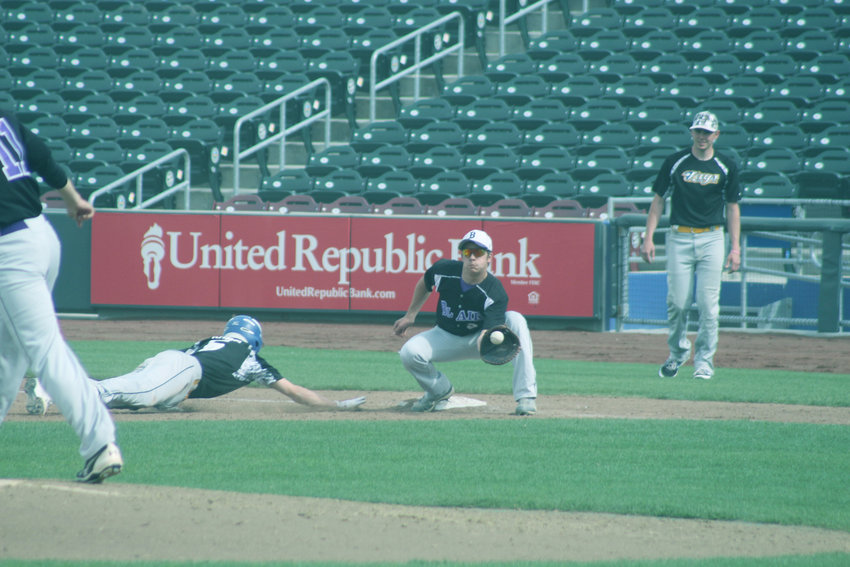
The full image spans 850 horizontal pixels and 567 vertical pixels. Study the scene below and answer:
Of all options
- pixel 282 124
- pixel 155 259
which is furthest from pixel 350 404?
pixel 282 124

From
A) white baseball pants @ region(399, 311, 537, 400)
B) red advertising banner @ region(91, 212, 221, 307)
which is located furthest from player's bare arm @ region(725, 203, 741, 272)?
red advertising banner @ region(91, 212, 221, 307)

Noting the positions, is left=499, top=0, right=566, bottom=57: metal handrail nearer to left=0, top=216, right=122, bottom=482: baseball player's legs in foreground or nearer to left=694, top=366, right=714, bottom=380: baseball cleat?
left=694, top=366, right=714, bottom=380: baseball cleat

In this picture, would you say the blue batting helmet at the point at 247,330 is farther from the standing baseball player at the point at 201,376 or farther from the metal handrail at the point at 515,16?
the metal handrail at the point at 515,16

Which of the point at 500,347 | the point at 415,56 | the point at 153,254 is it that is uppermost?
the point at 415,56

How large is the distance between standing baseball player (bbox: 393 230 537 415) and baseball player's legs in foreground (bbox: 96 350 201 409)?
5.05 ft

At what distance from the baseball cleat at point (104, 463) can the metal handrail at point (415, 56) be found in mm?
17272

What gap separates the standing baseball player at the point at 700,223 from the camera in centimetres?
965

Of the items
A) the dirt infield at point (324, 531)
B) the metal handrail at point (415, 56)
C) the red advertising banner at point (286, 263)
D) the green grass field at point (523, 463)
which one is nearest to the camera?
the dirt infield at point (324, 531)

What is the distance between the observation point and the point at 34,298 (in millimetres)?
4727

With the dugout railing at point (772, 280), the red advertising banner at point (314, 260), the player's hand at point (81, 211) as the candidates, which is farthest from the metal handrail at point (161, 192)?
the player's hand at point (81, 211)

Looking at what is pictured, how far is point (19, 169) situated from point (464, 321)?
3.83m

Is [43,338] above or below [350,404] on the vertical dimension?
above

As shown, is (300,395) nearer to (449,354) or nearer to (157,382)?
(157,382)

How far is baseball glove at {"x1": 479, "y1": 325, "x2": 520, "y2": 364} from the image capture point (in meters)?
7.37
